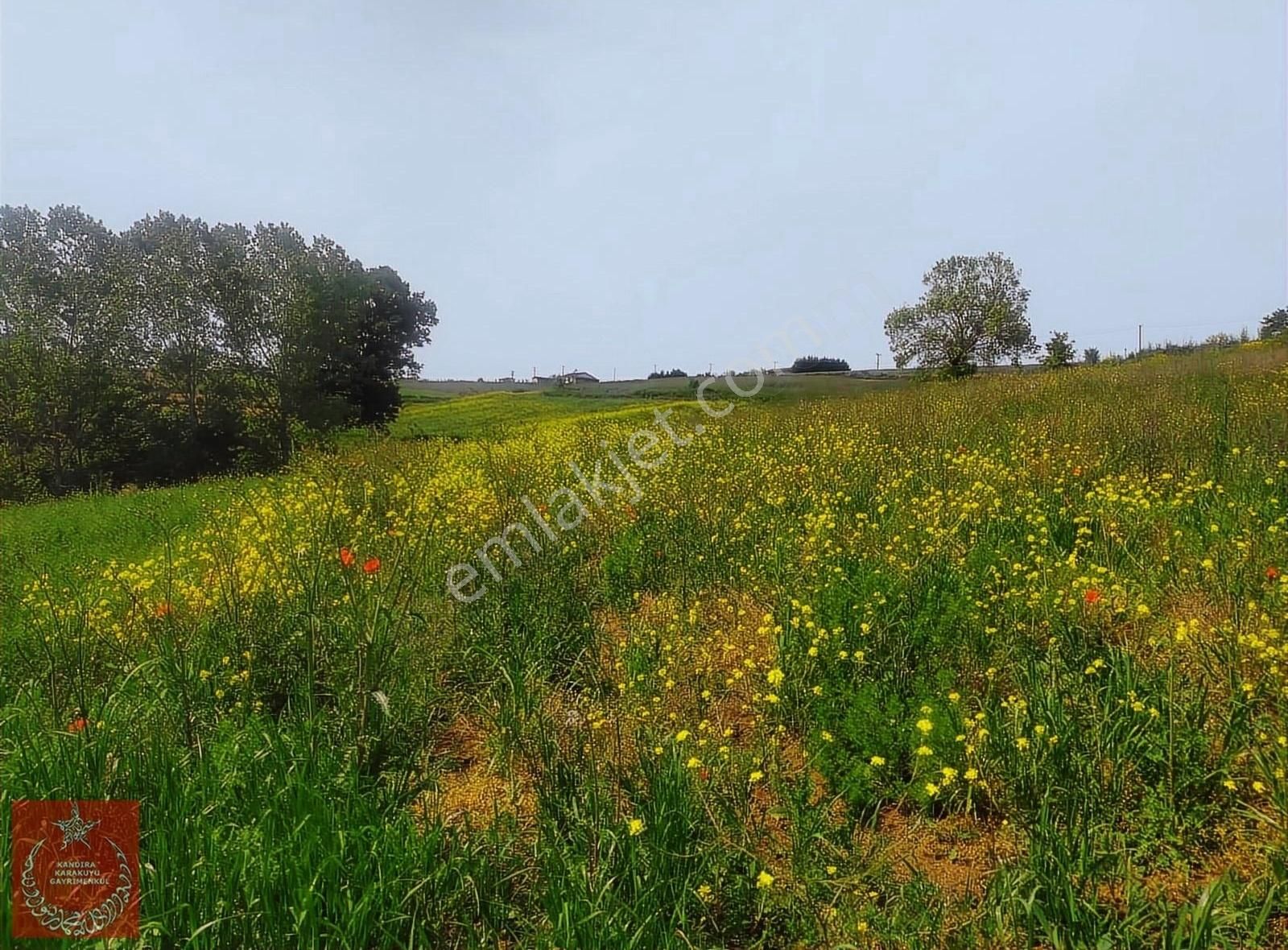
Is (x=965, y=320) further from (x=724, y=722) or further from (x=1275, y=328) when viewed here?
(x=724, y=722)

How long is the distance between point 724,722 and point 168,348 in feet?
111

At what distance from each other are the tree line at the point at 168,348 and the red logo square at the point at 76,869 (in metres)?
26.0

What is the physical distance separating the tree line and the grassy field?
24.9 m

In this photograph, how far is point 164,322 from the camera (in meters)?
27.8

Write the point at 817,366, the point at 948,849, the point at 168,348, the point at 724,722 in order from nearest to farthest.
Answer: the point at 948,849 < the point at 724,722 < the point at 817,366 < the point at 168,348

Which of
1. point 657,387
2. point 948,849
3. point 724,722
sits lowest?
point 948,849

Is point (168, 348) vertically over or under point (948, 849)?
over

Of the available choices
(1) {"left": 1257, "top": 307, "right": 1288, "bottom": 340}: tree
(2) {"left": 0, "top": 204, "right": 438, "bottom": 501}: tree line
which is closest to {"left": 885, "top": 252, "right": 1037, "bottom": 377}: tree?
(1) {"left": 1257, "top": 307, "right": 1288, "bottom": 340}: tree

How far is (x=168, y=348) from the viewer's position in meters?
27.9

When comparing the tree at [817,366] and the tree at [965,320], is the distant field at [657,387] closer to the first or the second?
the tree at [817,366]

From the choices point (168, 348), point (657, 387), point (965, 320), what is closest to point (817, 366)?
point (657, 387)

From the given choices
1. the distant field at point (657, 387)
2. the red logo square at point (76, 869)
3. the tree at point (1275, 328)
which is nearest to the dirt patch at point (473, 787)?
the red logo square at point (76, 869)

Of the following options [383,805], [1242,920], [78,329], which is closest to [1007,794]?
[1242,920]

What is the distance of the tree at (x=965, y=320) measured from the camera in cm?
2902
